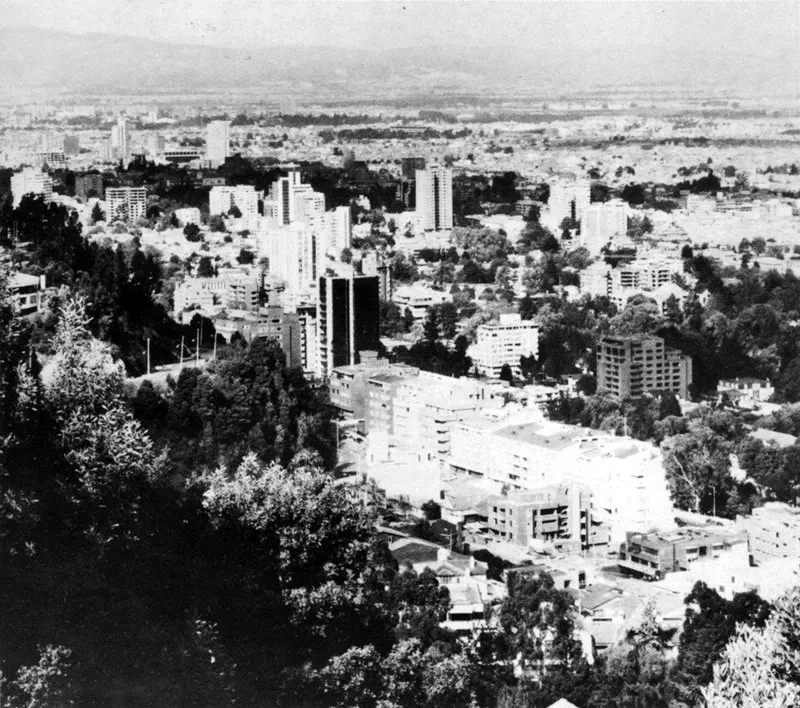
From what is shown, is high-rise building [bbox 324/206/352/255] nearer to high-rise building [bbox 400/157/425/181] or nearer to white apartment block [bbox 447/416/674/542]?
high-rise building [bbox 400/157/425/181]

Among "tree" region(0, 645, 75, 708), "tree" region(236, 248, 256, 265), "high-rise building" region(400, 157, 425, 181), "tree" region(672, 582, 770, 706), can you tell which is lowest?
"tree" region(236, 248, 256, 265)

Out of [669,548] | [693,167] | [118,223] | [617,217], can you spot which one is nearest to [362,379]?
[669,548]

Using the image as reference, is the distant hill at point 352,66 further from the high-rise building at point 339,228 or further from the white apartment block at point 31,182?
the high-rise building at point 339,228

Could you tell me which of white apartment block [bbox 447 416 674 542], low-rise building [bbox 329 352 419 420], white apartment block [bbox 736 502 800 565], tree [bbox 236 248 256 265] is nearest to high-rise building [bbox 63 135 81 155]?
tree [bbox 236 248 256 265]

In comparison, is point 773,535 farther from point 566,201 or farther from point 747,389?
point 566,201

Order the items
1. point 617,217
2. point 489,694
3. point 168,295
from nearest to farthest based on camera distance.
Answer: point 489,694, point 168,295, point 617,217

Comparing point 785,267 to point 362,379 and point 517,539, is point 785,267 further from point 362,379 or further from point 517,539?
point 517,539
